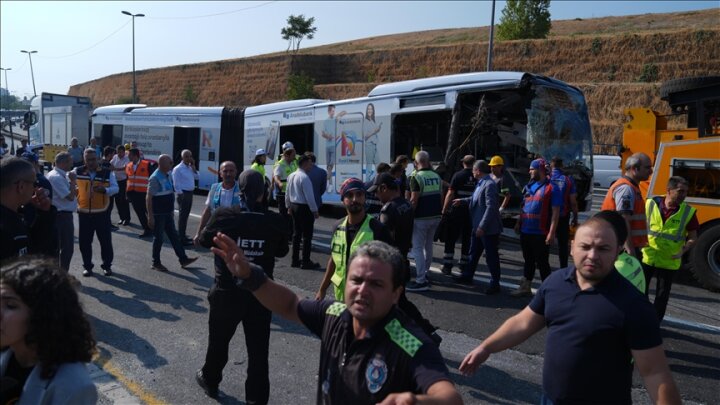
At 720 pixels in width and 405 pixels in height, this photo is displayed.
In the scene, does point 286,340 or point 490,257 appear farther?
point 490,257

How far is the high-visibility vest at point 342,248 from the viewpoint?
4328mm

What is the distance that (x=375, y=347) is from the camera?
7.33 ft

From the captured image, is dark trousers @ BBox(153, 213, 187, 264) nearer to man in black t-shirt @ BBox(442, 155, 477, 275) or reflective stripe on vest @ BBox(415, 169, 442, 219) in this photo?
reflective stripe on vest @ BBox(415, 169, 442, 219)

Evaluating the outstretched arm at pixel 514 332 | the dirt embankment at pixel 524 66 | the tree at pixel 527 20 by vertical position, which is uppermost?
the tree at pixel 527 20

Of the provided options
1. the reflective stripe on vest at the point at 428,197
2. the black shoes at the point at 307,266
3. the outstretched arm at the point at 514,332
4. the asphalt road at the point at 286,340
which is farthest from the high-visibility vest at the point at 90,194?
the outstretched arm at the point at 514,332

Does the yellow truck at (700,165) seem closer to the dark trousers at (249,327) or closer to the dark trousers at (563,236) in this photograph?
the dark trousers at (563,236)

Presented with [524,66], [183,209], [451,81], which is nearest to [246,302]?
[183,209]

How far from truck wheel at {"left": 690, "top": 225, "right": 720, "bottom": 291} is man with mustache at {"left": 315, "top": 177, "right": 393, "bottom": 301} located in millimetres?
5893

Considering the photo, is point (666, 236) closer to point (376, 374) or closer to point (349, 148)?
point (376, 374)

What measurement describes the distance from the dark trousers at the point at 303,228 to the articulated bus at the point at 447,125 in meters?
3.47

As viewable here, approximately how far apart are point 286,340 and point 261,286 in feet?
10.2

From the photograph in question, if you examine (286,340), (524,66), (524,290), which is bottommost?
(286,340)

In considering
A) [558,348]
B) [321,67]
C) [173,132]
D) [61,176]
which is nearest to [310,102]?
[173,132]

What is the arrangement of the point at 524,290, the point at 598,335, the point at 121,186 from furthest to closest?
1. the point at 121,186
2. the point at 524,290
3. the point at 598,335
